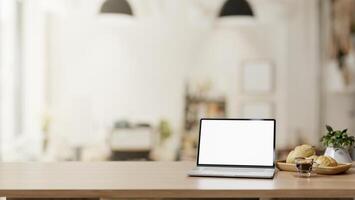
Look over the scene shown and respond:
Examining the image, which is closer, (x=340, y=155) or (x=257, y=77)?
(x=340, y=155)

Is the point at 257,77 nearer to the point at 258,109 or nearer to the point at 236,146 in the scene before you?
the point at 258,109

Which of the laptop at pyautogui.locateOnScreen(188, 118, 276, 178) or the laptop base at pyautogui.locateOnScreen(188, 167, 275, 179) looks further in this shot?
the laptop at pyautogui.locateOnScreen(188, 118, 276, 178)

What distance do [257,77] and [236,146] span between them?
9.74 ft

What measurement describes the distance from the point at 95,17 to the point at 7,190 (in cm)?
333

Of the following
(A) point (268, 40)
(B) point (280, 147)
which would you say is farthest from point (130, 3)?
(B) point (280, 147)

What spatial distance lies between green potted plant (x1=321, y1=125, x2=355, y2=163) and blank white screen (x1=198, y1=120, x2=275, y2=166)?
0.88ft

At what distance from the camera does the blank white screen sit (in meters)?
2.23

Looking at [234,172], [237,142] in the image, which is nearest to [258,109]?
[237,142]

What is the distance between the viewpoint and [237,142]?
2262 millimetres

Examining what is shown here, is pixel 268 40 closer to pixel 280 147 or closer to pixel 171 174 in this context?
pixel 280 147

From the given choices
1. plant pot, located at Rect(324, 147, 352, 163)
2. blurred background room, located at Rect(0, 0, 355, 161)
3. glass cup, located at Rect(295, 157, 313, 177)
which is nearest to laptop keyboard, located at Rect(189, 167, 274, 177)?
glass cup, located at Rect(295, 157, 313, 177)

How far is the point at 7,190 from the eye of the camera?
6.32 ft

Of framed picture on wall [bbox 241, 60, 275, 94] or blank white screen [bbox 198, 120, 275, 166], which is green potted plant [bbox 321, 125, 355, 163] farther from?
framed picture on wall [bbox 241, 60, 275, 94]

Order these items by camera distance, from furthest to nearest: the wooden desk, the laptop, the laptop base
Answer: the laptop < the laptop base < the wooden desk
